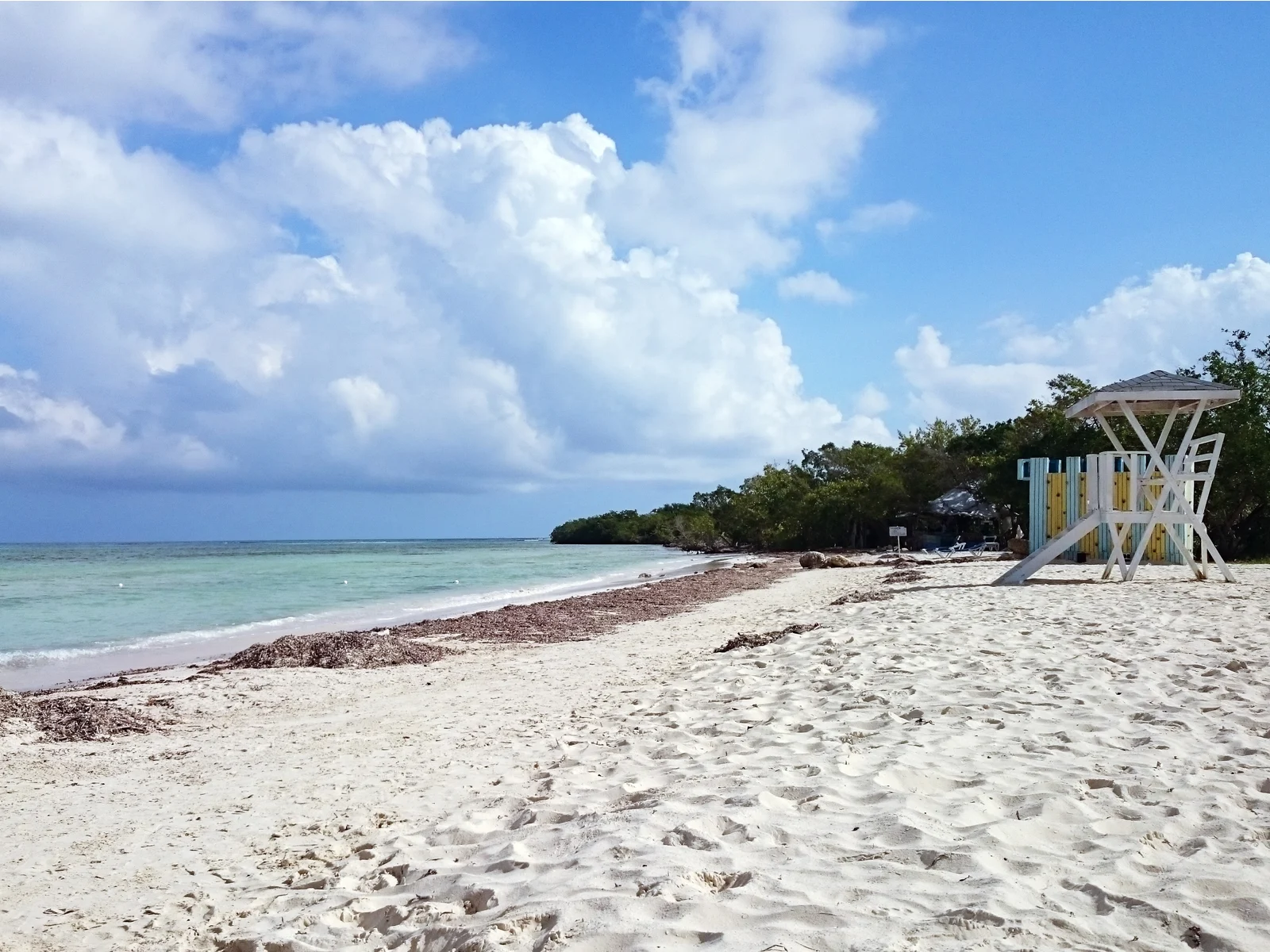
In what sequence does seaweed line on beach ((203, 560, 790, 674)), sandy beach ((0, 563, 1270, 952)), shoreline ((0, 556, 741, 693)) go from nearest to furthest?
sandy beach ((0, 563, 1270, 952))
seaweed line on beach ((203, 560, 790, 674))
shoreline ((0, 556, 741, 693))

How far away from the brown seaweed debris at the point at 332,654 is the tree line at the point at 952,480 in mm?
15073

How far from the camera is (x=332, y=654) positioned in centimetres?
1073

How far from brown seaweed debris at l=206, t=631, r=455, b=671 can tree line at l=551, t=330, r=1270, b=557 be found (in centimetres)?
1507

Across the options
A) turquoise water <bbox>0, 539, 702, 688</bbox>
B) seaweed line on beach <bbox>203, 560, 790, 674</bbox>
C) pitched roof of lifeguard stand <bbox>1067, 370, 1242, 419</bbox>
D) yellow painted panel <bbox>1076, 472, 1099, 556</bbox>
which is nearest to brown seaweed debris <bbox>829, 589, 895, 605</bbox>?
seaweed line on beach <bbox>203, 560, 790, 674</bbox>

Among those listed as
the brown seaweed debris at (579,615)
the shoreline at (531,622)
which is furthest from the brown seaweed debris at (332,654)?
the brown seaweed debris at (579,615)

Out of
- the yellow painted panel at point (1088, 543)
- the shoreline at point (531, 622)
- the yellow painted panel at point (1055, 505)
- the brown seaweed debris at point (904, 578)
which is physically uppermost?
the yellow painted panel at point (1055, 505)

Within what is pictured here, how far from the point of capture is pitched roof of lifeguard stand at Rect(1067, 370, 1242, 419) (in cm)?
1354

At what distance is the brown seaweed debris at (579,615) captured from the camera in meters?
13.7

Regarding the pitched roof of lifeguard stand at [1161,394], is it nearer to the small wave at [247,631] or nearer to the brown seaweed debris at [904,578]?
the brown seaweed debris at [904,578]

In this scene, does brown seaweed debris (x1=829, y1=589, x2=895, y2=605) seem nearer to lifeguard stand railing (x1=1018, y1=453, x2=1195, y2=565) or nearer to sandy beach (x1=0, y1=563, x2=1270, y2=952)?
sandy beach (x1=0, y1=563, x2=1270, y2=952)

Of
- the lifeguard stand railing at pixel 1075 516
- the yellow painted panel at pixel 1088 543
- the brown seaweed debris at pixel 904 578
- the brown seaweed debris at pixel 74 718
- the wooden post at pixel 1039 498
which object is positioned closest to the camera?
the brown seaweed debris at pixel 74 718

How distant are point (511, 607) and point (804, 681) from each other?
1247 cm

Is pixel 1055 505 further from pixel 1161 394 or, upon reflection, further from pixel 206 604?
pixel 206 604

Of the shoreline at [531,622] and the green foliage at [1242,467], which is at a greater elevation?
the green foliage at [1242,467]
